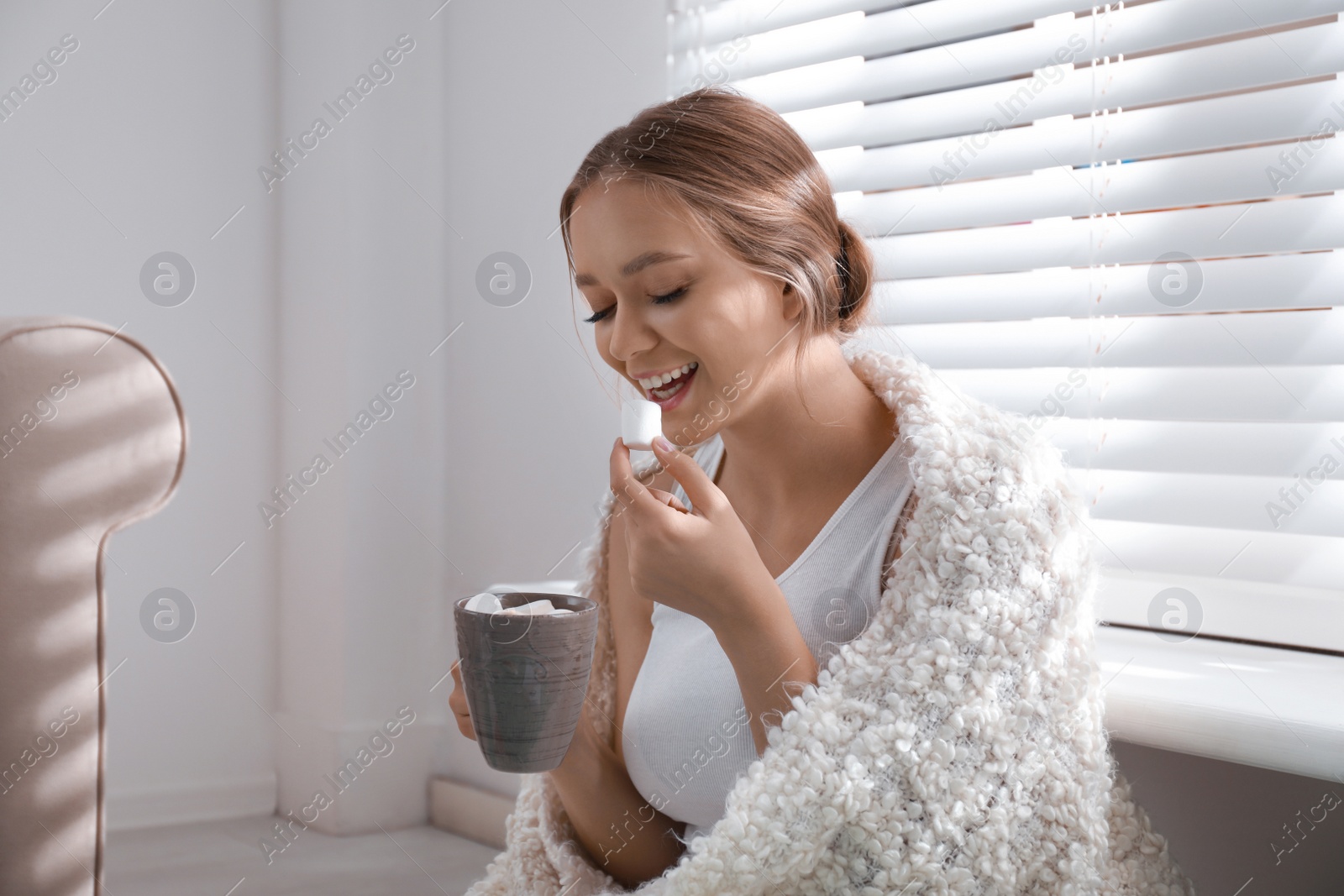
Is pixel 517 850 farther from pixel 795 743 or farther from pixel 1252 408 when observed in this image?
pixel 1252 408

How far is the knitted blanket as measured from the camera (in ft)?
2.57

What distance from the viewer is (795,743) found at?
81 centimetres

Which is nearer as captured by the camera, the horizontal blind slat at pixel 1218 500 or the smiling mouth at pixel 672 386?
the smiling mouth at pixel 672 386

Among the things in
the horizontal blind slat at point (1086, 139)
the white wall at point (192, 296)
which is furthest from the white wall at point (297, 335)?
the horizontal blind slat at point (1086, 139)

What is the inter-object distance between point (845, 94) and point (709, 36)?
32 centimetres

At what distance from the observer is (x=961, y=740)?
800 millimetres

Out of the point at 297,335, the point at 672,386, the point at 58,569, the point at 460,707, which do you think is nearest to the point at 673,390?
the point at 672,386

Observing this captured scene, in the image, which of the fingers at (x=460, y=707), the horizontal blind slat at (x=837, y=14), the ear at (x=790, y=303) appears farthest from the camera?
the horizontal blind slat at (x=837, y=14)

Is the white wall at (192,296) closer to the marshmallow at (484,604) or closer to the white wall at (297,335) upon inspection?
the white wall at (297,335)

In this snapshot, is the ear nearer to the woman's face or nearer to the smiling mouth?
the woman's face

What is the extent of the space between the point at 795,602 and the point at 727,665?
9cm

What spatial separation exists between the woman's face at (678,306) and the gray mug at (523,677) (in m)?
0.24

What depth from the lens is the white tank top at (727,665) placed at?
0.95 metres

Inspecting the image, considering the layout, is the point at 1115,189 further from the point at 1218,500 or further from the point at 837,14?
the point at 837,14
